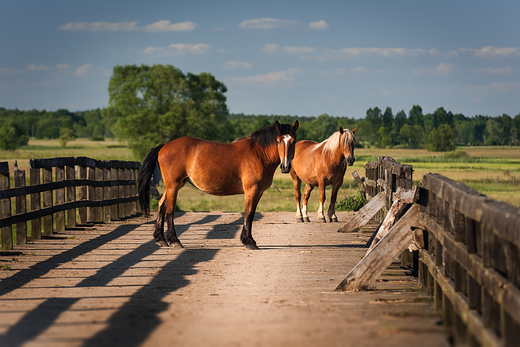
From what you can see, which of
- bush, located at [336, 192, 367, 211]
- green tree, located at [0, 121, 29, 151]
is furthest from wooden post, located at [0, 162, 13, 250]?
green tree, located at [0, 121, 29, 151]

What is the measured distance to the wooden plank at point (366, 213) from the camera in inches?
335

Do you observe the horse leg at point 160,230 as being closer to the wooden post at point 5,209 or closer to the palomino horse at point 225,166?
the palomino horse at point 225,166

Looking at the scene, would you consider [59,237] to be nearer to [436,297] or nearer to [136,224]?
[136,224]

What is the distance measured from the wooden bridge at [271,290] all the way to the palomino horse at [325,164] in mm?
2842

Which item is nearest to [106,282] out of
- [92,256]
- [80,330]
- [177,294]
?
[177,294]

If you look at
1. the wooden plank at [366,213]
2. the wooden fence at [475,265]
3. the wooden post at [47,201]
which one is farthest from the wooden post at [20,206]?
the wooden fence at [475,265]

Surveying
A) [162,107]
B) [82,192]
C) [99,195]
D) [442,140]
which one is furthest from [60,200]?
[442,140]

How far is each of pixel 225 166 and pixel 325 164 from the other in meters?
3.70

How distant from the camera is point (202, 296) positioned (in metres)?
4.77

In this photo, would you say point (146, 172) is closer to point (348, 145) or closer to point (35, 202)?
point (35, 202)

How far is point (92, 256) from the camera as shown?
721 cm

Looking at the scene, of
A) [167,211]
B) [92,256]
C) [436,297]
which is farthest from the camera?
[167,211]

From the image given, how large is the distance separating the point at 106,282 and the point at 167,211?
2857mm

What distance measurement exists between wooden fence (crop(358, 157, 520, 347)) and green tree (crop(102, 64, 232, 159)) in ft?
138
